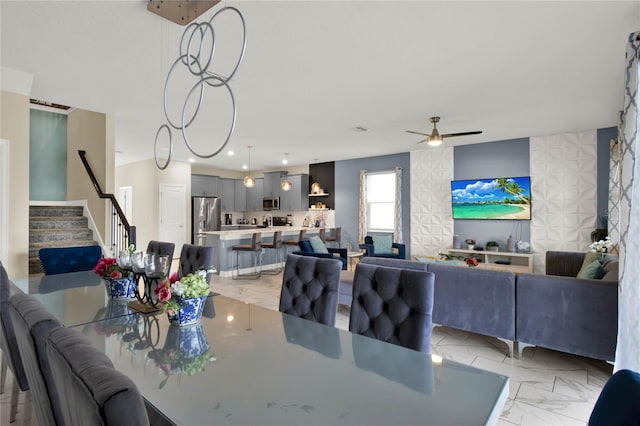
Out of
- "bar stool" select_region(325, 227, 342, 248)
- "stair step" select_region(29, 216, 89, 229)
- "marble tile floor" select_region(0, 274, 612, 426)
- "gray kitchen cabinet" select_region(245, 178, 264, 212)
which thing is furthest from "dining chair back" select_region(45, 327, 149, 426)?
"gray kitchen cabinet" select_region(245, 178, 264, 212)

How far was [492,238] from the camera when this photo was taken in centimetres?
686

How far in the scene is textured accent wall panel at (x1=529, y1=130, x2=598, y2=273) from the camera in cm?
593

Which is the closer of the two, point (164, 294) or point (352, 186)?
point (164, 294)

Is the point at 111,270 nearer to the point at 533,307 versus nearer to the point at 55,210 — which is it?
the point at 533,307

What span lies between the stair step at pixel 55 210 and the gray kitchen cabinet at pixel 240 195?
17.5ft

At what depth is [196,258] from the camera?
120 inches

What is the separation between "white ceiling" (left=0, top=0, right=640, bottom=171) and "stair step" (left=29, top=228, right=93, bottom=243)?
69.4 inches

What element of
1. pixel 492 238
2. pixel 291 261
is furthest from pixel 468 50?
pixel 492 238

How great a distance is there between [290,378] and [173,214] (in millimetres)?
9125

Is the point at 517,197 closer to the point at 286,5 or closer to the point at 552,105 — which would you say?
the point at 552,105

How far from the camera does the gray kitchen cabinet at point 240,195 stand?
11.1m

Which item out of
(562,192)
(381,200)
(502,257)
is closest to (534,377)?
(502,257)

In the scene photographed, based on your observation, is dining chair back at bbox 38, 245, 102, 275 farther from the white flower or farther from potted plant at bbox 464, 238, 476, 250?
potted plant at bbox 464, 238, 476, 250

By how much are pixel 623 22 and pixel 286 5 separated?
99.4 inches
